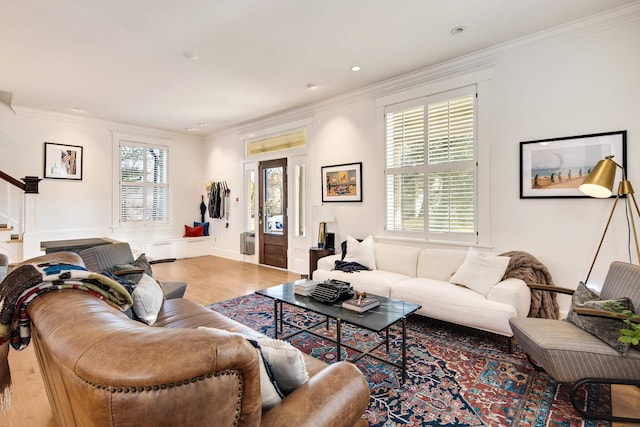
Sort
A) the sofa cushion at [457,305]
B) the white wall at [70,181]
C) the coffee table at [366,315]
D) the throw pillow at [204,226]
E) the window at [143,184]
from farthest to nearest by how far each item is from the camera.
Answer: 1. the throw pillow at [204,226]
2. the window at [143,184]
3. the white wall at [70,181]
4. the sofa cushion at [457,305]
5. the coffee table at [366,315]

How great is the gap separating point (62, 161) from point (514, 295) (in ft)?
25.5

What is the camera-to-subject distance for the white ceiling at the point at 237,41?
9.33ft

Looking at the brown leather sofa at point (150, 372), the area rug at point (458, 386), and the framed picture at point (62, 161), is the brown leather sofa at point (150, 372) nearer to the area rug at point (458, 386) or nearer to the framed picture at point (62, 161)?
the area rug at point (458, 386)

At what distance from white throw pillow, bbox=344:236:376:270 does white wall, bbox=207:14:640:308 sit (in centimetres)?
144

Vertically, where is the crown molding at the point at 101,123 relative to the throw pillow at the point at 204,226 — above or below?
above

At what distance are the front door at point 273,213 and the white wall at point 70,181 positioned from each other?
2614 millimetres

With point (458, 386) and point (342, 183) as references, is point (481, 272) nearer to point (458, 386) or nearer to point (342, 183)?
point (458, 386)

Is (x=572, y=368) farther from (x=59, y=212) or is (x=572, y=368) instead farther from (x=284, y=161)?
(x=59, y=212)

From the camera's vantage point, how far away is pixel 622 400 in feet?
6.77

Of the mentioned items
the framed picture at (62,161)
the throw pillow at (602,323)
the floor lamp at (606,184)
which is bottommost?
the throw pillow at (602,323)

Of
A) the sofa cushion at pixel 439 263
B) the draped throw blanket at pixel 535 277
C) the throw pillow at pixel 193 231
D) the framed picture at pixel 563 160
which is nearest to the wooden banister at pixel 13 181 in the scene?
the throw pillow at pixel 193 231

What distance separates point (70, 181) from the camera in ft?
20.7

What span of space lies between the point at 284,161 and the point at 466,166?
3.39 m

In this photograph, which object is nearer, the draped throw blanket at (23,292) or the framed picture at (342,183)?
the draped throw blanket at (23,292)
